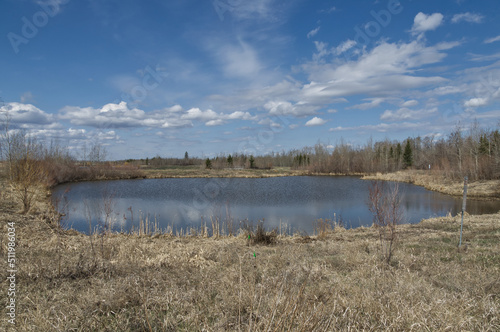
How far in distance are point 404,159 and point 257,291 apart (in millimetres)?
70293

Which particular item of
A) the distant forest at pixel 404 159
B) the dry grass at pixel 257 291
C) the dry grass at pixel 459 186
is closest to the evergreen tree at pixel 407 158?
the distant forest at pixel 404 159


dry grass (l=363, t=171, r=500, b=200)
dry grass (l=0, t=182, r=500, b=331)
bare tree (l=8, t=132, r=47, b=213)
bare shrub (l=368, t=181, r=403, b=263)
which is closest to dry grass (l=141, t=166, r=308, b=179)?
dry grass (l=363, t=171, r=500, b=200)

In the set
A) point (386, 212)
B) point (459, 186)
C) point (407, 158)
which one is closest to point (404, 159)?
point (407, 158)

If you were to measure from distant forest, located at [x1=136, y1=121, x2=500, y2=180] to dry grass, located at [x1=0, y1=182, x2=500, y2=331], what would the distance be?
33.5m

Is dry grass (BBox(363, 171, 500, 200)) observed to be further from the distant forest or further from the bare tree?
the bare tree

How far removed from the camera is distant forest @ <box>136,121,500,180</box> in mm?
34844

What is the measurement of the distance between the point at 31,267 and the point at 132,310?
2644 mm

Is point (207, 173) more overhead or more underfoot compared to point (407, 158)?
more underfoot

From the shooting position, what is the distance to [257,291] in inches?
157

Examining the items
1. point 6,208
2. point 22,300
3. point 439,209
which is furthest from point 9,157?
point 439,209

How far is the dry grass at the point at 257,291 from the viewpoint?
304 cm

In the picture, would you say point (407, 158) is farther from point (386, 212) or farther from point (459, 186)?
point (386, 212)

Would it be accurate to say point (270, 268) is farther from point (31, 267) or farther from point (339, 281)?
point (31, 267)

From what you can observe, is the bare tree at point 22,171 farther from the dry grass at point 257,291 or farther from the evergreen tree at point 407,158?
the evergreen tree at point 407,158
